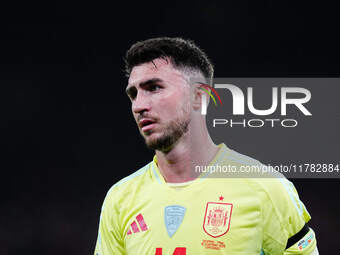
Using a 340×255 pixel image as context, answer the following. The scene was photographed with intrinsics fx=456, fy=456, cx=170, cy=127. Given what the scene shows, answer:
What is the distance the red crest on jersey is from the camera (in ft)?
6.81

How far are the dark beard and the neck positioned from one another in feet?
0.11

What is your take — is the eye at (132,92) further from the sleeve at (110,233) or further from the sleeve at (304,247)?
the sleeve at (304,247)

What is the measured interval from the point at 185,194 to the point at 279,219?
0.46 metres

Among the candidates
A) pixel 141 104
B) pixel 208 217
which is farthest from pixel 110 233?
pixel 141 104

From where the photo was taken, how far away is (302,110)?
391cm

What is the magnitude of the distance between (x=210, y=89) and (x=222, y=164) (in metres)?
0.40

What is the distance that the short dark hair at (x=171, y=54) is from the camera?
2.24 meters

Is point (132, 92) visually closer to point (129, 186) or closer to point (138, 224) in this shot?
point (129, 186)

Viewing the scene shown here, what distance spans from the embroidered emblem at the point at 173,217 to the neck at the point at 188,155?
15 cm

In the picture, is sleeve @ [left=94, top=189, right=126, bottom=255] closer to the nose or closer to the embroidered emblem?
the embroidered emblem

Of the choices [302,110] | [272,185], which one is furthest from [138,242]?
[302,110]

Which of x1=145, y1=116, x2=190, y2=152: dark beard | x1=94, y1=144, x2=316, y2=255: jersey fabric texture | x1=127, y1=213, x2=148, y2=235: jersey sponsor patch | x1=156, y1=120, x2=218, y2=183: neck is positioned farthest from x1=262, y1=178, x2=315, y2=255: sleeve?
x1=127, y1=213, x2=148, y2=235: jersey sponsor patch

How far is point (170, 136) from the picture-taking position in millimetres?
2133

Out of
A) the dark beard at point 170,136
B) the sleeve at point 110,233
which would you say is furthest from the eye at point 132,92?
the sleeve at point 110,233
